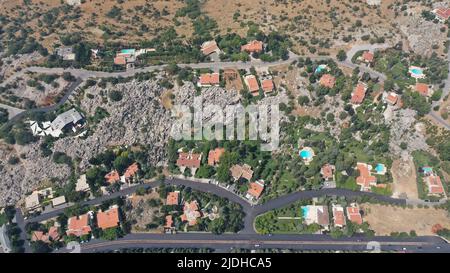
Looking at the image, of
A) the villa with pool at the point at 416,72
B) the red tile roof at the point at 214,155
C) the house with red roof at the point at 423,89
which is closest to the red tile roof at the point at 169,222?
the red tile roof at the point at 214,155

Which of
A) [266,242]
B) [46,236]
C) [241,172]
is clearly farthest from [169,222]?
[46,236]

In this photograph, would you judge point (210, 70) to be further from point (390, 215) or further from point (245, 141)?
point (390, 215)

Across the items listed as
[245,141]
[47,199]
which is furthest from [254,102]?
[47,199]

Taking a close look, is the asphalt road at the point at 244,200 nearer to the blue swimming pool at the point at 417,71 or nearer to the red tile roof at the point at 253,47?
the blue swimming pool at the point at 417,71

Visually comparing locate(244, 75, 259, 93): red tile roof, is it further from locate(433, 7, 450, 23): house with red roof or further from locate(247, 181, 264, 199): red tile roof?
locate(433, 7, 450, 23): house with red roof

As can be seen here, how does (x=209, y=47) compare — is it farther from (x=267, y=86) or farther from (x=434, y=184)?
(x=434, y=184)
